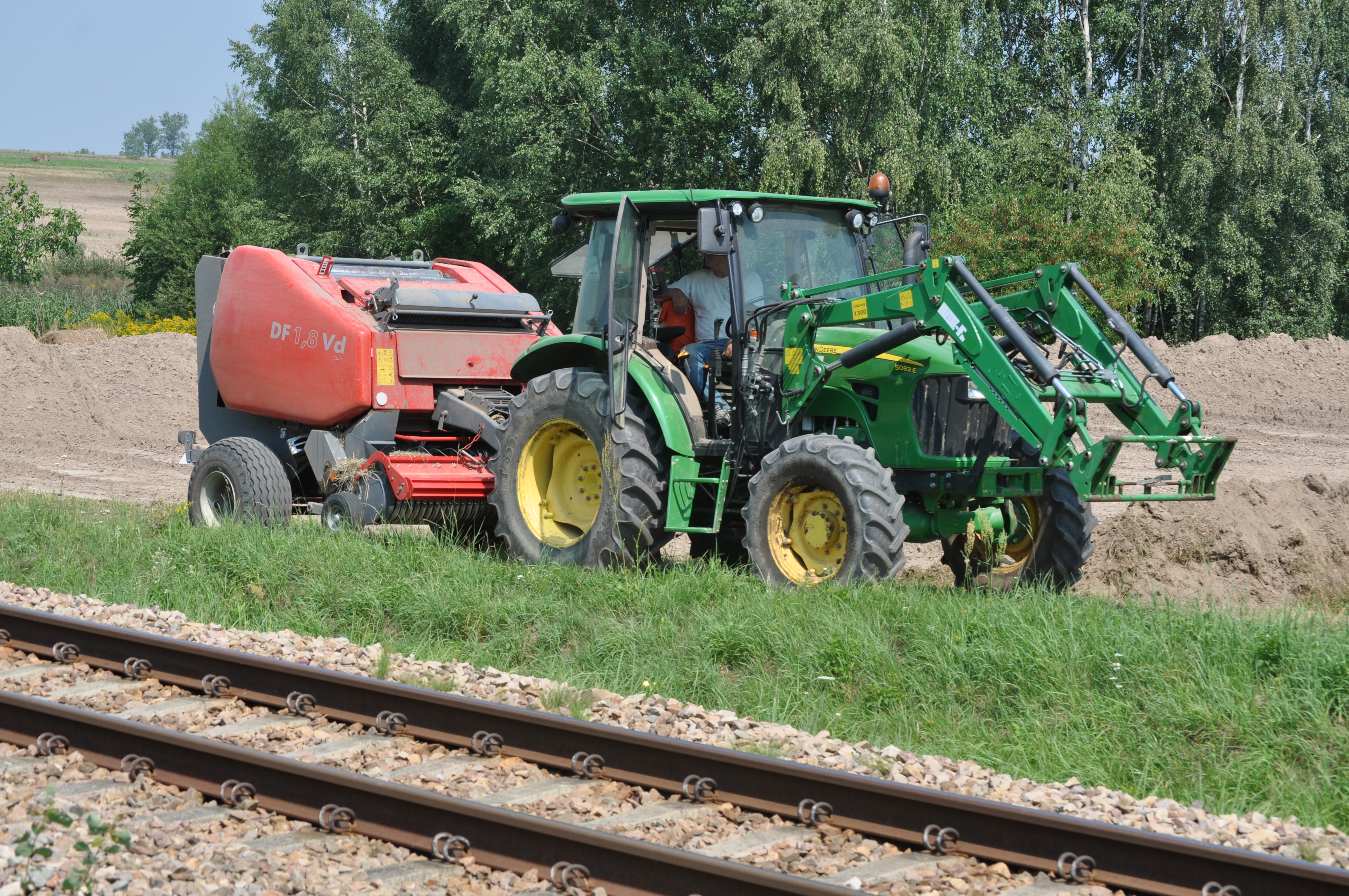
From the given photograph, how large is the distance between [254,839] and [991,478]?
15.7 ft

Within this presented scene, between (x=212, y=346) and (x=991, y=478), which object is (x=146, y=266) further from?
(x=991, y=478)

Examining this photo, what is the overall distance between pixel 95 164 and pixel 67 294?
74.2m

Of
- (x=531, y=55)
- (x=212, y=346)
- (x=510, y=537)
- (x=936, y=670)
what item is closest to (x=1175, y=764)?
(x=936, y=670)

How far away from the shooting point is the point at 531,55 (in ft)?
91.2

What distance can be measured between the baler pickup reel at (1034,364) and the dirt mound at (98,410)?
10.2 meters

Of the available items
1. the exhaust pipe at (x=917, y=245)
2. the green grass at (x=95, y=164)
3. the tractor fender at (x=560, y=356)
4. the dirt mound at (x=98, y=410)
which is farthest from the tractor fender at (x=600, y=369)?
the green grass at (x=95, y=164)

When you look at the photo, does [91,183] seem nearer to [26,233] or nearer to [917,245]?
[26,233]

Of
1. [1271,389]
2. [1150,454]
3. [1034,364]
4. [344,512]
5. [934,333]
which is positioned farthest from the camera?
[1271,389]

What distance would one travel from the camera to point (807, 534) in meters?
7.85

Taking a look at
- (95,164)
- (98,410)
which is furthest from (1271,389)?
(95,164)

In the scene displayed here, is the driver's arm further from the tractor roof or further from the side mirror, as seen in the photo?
the side mirror

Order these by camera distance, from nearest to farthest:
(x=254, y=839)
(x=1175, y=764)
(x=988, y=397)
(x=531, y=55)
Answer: (x=254, y=839)
(x=1175, y=764)
(x=988, y=397)
(x=531, y=55)

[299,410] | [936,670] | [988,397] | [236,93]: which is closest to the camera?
[936,670]

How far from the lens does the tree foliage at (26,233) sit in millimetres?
40156
